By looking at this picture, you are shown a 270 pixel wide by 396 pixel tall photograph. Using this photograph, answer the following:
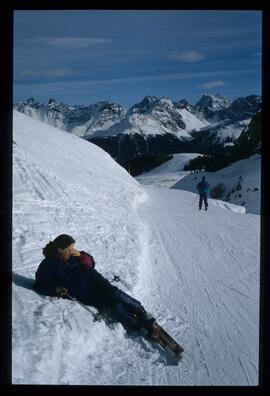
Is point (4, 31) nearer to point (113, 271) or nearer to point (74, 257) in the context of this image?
point (74, 257)

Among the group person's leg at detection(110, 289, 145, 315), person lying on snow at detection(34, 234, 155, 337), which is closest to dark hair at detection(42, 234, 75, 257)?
person lying on snow at detection(34, 234, 155, 337)

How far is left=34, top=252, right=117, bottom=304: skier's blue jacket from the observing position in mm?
4863

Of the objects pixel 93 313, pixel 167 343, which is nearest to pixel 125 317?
pixel 93 313

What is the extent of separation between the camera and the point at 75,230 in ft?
31.3

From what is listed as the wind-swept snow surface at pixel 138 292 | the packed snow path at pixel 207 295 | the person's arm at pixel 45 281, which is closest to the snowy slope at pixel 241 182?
the wind-swept snow surface at pixel 138 292

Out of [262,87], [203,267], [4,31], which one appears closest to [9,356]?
[4,31]

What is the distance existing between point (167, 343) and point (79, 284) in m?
1.29

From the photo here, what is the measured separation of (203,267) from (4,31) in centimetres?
555

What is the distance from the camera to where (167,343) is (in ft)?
15.1

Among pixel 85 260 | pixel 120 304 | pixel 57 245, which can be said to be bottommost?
pixel 120 304

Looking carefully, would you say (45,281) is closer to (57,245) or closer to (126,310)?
(57,245)

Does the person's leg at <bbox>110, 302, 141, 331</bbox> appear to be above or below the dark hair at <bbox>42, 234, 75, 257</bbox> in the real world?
below

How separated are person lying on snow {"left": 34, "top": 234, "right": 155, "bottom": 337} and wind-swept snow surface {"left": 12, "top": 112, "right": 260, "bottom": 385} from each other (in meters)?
0.17

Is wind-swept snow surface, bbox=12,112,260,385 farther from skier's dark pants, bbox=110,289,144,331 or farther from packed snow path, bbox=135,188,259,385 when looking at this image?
skier's dark pants, bbox=110,289,144,331
